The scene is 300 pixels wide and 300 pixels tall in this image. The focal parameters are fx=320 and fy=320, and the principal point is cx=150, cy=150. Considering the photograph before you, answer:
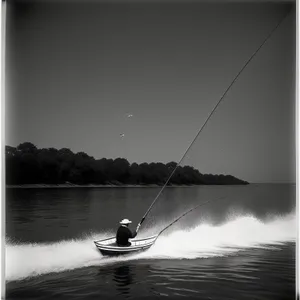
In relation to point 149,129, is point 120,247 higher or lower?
lower

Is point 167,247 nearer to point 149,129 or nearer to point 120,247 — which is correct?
point 120,247

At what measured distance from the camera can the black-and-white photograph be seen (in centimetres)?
401

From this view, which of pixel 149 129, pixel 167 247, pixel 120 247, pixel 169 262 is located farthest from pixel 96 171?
pixel 169 262

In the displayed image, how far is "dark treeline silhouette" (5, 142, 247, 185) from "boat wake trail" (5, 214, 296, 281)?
2.89 ft

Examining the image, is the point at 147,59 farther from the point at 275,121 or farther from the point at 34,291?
the point at 34,291

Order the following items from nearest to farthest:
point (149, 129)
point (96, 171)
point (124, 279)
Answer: point (124, 279)
point (149, 129)
point (96, 171)

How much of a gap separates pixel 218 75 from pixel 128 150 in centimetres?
173

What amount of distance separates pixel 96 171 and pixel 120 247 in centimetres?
124

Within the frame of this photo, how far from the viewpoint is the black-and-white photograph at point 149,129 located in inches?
158

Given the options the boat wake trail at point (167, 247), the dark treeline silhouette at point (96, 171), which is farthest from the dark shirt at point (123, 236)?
the dark treeline silhouette at point (96, 171)

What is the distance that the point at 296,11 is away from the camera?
12.6ft

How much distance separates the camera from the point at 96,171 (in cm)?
497

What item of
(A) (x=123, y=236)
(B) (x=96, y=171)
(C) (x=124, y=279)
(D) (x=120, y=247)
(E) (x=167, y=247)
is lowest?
(C) (x=124, y=279)

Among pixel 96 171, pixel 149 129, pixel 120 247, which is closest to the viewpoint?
pixel 120 247
